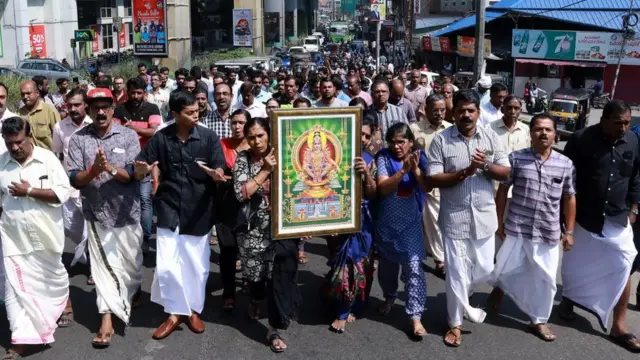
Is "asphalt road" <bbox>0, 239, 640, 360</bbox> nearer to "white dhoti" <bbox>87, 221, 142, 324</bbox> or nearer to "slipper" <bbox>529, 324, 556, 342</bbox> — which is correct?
"slipper" <bbox>529, 324, 556, 342</bbox>

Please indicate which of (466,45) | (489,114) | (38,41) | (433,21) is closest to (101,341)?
(489,114)

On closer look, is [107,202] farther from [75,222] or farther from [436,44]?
[436,44]

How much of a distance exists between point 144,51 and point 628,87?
21.8m

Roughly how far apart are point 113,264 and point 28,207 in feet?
2.47

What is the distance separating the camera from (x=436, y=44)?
3962 cm

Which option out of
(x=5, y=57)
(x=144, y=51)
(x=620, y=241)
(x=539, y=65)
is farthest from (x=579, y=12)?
(x=620, y=241)

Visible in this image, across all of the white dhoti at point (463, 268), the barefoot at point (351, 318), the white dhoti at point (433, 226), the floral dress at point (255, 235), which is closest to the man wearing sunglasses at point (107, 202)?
the floral dress at point (255, 235)

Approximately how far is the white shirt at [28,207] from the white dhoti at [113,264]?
1.29 ft

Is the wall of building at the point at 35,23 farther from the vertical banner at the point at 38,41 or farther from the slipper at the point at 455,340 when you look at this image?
the slipper at the point at 455,340

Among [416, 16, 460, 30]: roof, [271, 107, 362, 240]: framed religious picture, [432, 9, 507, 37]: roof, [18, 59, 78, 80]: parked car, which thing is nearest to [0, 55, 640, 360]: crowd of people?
[271, 107, 362, 240]: framed religious picture

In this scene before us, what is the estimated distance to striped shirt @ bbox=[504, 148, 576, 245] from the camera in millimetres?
4961

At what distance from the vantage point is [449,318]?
5.05 meters

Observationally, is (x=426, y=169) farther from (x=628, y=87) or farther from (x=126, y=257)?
(x=628, y=87)

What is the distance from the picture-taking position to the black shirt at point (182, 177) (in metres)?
4.96
